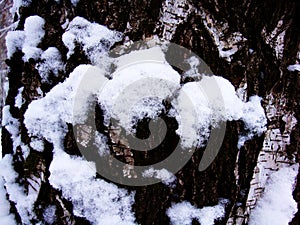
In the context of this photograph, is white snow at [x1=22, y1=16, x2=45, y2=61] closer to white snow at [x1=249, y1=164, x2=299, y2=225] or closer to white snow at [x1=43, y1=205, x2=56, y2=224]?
white snow at [x1=43, y1=205, x2=56, y2=224]

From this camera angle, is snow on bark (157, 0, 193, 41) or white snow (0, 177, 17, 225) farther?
white snow (0, 177, 17, 225)

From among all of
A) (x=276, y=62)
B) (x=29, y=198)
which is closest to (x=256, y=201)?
(x=276, y=62)

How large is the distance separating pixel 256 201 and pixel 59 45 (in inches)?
30.3

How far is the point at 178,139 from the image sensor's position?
932 mm

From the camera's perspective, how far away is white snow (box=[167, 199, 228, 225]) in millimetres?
945

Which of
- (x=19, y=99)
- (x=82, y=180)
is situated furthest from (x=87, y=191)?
(x=19, y=99)

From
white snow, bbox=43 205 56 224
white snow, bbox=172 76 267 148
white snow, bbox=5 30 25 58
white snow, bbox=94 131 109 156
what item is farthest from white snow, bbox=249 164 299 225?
white snow, bbox=5 30 25 58

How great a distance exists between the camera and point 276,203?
3.39 feet

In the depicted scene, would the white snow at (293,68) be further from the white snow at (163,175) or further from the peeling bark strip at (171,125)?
the white snow at (163,175)

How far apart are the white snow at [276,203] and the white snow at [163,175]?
0.30m

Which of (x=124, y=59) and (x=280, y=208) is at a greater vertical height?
(x=124, y=59)

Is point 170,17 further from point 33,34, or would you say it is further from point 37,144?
point 37,144

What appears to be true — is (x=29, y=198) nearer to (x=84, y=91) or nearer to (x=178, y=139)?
(x=84, y=91)

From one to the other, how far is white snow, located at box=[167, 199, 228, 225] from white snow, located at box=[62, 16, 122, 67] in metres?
0.46
